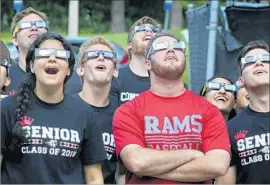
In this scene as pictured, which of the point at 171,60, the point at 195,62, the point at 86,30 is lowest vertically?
the point at 86,30

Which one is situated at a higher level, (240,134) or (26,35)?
(26,35)

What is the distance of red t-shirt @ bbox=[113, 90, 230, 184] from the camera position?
167 inches

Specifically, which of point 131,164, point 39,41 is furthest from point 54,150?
point 39,41

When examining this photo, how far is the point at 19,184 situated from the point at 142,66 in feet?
6.22

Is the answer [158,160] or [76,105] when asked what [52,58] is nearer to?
[76,105]

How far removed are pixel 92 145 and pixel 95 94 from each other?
2.66ft

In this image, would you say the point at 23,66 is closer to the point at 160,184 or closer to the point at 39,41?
the point at 39,41

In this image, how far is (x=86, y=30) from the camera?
30328 mm

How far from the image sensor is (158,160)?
4156 mm

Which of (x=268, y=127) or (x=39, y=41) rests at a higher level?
(x=39, y=41)

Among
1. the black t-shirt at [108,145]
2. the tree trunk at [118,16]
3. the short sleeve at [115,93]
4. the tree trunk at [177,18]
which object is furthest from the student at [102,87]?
the tree trunk at [118,16]

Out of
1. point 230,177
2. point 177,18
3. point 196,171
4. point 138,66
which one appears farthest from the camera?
point 177,18

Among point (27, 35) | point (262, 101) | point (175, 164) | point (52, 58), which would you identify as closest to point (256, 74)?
point (262, 101)

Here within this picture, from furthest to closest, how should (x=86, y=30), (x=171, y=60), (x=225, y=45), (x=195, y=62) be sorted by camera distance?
(x=86, y=30) → (x=195, y=62) → (x=225, y=45) → (x=171, y=60)
